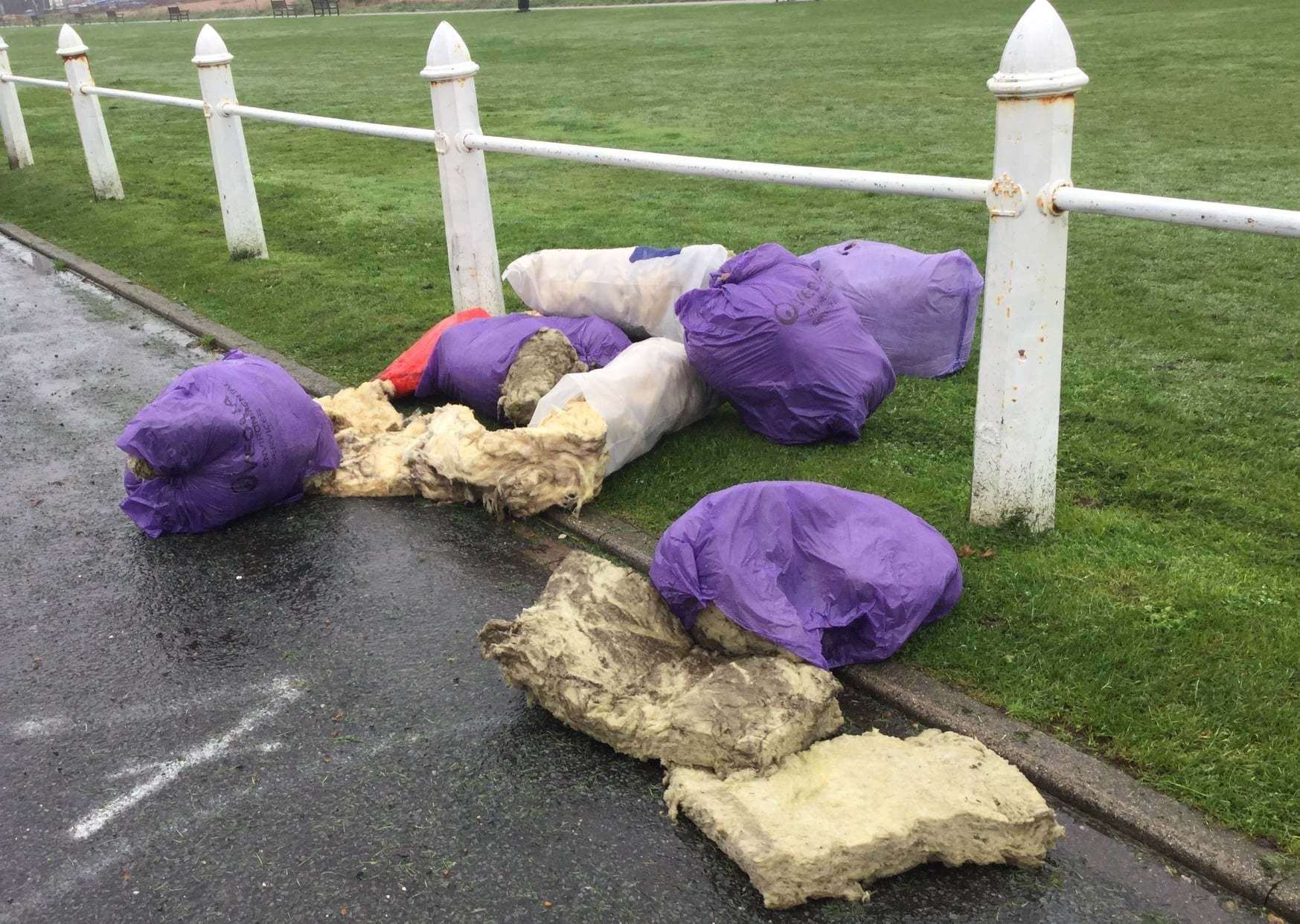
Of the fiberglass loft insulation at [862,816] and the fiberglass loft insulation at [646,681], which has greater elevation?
the fiberglass loft insulation at [646,681]

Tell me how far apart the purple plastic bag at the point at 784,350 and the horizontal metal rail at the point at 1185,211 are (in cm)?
126

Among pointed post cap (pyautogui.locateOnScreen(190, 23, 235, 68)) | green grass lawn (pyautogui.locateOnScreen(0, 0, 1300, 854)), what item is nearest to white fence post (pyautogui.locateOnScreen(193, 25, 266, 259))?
pointed post cap (pyautogui.locateOnScreen(190, 23, 235, 68))

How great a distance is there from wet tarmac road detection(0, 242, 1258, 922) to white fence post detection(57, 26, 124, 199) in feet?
24.1

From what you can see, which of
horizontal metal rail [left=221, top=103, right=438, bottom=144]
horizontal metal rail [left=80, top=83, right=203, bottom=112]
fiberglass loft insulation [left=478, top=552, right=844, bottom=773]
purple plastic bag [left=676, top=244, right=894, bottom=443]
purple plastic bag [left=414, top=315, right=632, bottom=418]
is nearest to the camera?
fiberglass loft insulation [left=478, top=552, right=844, bottom=773]

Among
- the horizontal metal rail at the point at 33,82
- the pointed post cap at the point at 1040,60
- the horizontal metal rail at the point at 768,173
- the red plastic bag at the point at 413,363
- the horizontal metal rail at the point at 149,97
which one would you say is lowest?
the red plastic bag at the point at 413,363

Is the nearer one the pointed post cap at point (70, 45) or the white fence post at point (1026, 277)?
the white fence post at point (1026, 277)

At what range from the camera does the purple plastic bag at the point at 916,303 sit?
516 cm

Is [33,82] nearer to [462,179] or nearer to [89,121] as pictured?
[89,121]

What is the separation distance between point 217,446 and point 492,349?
1311mm

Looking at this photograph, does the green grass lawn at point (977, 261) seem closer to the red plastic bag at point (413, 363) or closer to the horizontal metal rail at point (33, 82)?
the red plastic bag at point (413, 363)

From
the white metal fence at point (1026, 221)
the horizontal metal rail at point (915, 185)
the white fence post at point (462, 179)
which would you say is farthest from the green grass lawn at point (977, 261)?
the horizontal metal rail at point (915, 185)

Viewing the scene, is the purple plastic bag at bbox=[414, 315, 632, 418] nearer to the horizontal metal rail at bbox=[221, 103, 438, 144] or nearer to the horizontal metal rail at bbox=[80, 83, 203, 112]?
the horizontal metal rail at bbox=[221, 103, 438, 144]

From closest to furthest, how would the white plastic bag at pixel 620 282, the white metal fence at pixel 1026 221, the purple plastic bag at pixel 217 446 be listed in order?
the white metal fence at pixel 1026 221 < the purple plastic bag at pixel 217 446 < the white plastic bag at pixel 620 282

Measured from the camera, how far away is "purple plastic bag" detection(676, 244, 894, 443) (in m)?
4.42
